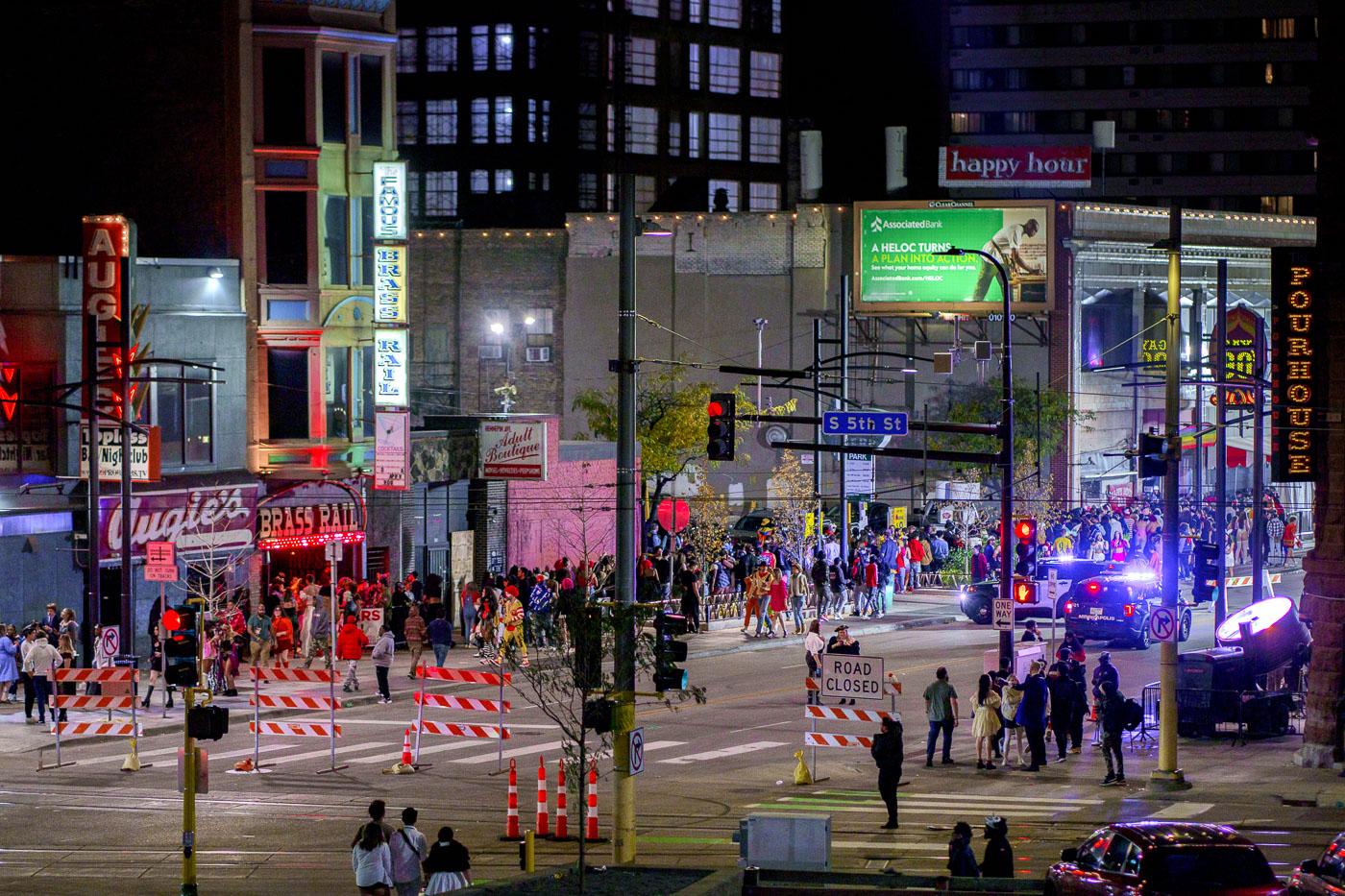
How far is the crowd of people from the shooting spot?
15.4 m

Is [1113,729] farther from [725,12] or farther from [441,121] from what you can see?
[441,121]

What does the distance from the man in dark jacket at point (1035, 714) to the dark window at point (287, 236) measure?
863 inches

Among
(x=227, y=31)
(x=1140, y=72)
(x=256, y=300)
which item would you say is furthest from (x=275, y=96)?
(x=1140, y=72)

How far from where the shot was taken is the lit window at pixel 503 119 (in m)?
84.4

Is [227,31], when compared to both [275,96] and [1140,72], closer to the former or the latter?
[275,96]

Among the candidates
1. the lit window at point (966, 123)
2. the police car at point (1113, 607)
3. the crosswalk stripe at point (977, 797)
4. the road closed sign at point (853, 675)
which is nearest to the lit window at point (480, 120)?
the lit window at point (966, 123)

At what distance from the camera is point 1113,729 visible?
24.6m

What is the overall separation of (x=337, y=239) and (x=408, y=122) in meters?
45.7

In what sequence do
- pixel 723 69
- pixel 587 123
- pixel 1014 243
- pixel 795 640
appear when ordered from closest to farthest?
pixel 795 640, pixel 1014 243, pixel 587 123, pixel 723 69

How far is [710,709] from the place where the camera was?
103 ft

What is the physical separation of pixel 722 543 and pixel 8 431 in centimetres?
2006

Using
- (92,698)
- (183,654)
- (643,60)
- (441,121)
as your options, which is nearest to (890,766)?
(183,654)

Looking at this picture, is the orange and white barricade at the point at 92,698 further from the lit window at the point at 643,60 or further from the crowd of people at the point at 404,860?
the lit window at the point at 643,60

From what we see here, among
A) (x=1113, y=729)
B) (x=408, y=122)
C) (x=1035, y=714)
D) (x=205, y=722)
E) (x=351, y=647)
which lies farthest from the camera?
(x=408, y=122)
